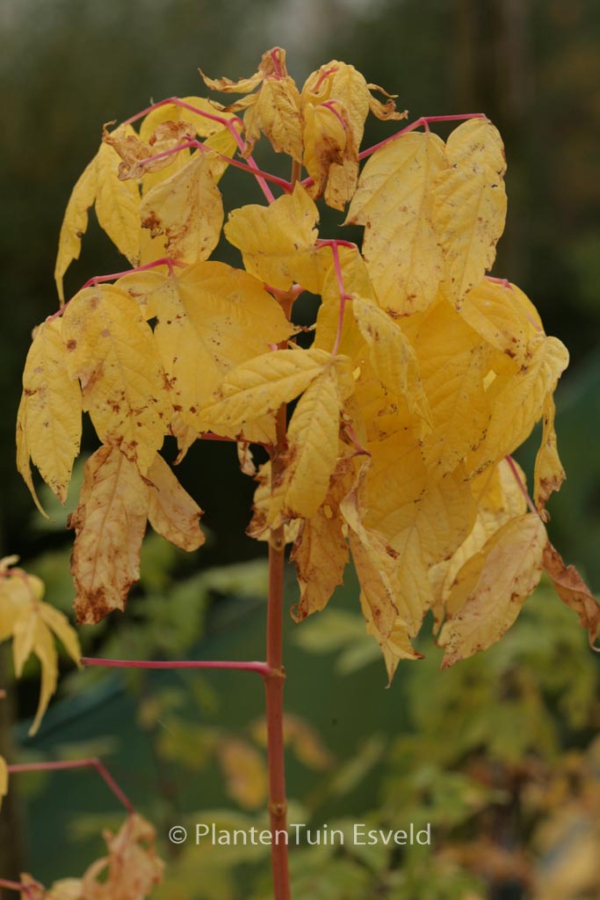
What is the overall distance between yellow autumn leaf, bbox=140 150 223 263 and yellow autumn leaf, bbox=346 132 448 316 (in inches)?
2.9

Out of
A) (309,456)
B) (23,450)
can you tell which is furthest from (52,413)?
(309,456)

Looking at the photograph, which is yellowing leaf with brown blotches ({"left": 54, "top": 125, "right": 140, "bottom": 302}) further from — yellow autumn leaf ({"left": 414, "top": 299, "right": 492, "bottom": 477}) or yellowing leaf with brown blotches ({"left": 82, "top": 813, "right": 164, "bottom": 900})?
yellowing leaf with brown blotches ({"left": 82, "top": 813, "right": 164, "bottom": 900})

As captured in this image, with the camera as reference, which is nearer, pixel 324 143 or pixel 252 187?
pixel 324 143

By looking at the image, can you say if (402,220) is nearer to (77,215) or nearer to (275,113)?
(275,113)

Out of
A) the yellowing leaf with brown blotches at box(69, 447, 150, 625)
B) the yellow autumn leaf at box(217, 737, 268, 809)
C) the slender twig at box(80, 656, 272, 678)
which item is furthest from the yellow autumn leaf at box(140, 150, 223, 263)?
the yellow autumn leaf at box(217, 737, 268, 809)

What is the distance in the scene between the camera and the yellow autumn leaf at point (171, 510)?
0.52 metres

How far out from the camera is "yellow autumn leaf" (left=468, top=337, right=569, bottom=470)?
518 millimetres

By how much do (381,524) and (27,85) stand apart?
13.4 ft

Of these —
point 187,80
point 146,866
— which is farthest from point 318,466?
point 187,80

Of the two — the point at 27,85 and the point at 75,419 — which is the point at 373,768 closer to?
the point at 75,419

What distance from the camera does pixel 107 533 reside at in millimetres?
511

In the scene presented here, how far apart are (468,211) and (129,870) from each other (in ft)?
1.78

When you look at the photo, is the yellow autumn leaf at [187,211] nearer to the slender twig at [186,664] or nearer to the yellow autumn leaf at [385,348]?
the yellow autumn leaf at [385,348]

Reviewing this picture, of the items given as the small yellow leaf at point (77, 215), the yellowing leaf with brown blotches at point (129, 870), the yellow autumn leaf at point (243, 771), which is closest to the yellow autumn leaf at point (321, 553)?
the small yellow leaf at point (77, 215)
